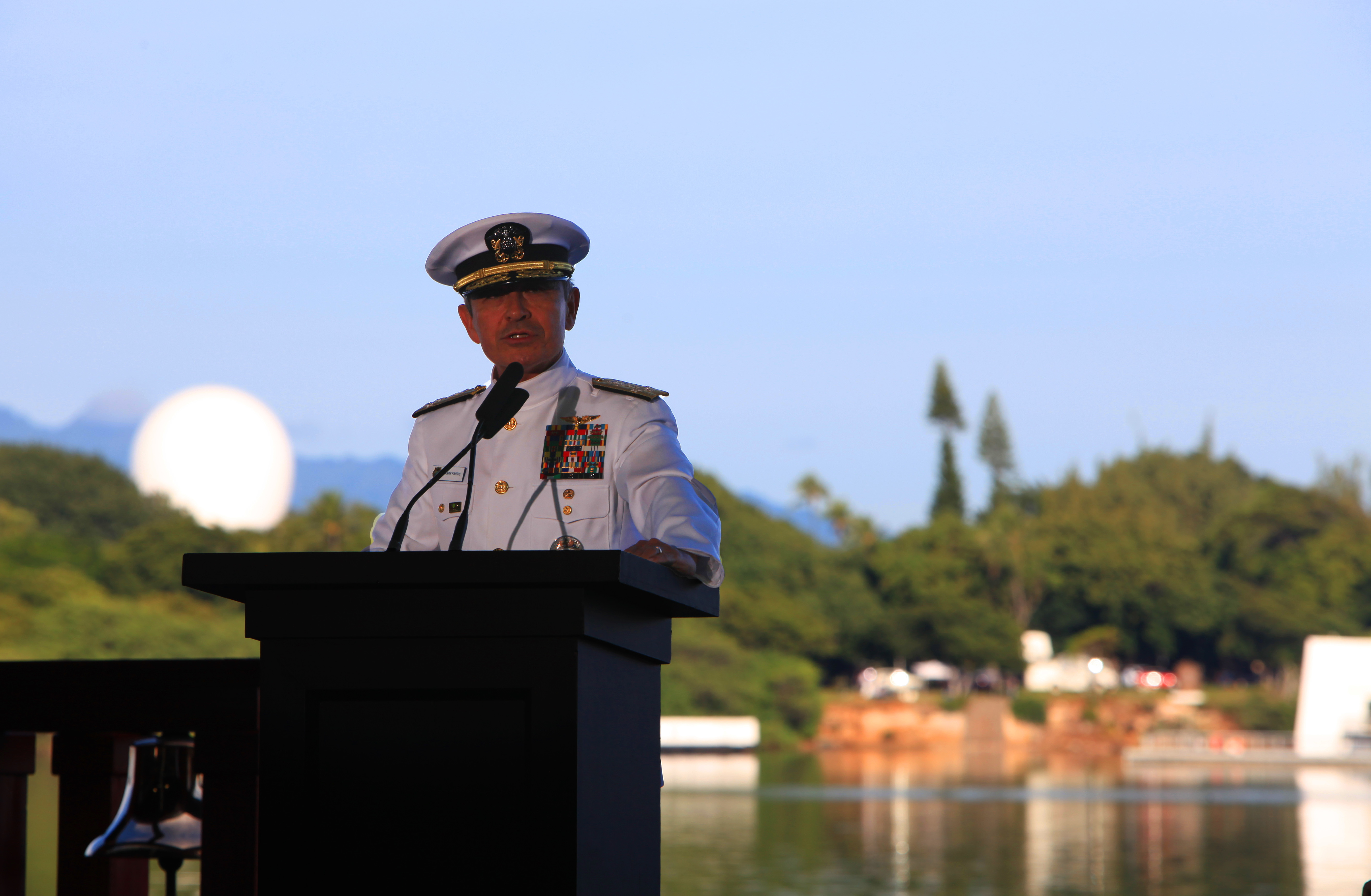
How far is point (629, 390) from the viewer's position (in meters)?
2.86

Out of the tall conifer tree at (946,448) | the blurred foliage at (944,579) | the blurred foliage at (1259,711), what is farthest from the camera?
the tall conifer tree at (946,448)

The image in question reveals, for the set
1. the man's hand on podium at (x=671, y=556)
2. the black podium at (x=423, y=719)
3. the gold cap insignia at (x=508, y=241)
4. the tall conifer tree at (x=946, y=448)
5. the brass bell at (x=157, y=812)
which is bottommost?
the brass bell at (x=157, y=812)

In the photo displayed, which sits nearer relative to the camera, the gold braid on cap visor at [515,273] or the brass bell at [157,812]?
the gold braid on cap visor at [515,273]

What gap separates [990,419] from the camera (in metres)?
108

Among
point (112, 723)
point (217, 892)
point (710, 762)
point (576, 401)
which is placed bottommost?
point (710, 762)

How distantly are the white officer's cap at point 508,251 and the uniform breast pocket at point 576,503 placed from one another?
42 cm

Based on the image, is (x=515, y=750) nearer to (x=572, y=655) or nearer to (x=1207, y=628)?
(x=572, y=655)

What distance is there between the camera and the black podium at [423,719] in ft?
6.45

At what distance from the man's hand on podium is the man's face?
70 centimetres

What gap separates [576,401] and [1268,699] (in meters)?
77.6

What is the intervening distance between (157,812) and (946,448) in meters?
99.2

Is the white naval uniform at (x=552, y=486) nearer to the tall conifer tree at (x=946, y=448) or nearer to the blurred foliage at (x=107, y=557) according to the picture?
the blurred foliage at (x=107, y=557)

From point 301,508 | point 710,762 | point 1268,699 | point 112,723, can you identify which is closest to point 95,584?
point 301,508

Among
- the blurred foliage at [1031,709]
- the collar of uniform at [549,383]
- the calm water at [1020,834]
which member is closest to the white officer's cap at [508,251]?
the collar of uniform at [549,383]
